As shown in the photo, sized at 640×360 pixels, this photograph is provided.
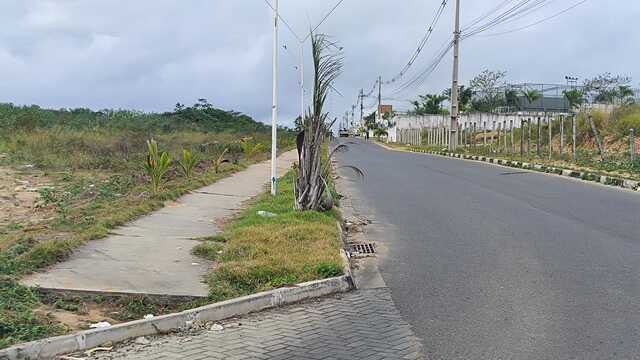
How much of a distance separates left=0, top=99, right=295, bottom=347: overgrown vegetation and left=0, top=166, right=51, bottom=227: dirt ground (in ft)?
0.47

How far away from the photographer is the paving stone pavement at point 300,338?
4965mm

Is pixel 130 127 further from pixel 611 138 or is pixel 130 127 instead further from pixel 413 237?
pixel 413 237

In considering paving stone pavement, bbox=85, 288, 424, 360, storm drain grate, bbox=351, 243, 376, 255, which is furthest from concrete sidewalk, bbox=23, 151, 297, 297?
storm drain grate, bbox=351, 243, 376, 255

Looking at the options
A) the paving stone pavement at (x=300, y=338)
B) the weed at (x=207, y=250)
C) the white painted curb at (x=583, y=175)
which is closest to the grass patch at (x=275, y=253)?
the weed at (x=207, y=250)

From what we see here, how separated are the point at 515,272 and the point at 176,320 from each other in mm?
3996

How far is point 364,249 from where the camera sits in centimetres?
932

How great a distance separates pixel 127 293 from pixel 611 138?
29.4m

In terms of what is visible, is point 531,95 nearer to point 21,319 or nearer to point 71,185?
point 71,185

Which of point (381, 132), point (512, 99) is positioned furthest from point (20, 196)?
point (381, 132)

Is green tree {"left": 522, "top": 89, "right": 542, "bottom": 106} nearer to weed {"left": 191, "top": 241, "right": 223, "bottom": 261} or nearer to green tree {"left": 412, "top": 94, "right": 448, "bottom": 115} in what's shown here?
green tree {"left": 412, "top": 94, "right": 448, "bottom": 115}

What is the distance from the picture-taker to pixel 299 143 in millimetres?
11383

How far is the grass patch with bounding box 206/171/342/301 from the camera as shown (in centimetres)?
679

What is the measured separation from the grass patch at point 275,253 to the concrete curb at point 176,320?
0.64 ft

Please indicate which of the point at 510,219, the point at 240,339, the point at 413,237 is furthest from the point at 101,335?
the point at 510,219
